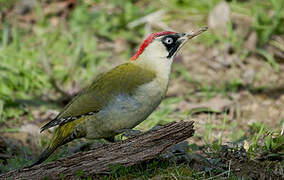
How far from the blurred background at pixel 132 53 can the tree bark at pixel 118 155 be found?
3.63 ft

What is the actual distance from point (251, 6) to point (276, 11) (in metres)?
0.82

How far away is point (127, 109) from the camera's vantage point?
3721mm

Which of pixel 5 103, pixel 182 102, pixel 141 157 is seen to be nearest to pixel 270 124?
pixel 182 102

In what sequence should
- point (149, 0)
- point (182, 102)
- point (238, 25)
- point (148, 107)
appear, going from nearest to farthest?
point (148, 107)
point (182, 102)
point (238, 25)
point (149, 0)

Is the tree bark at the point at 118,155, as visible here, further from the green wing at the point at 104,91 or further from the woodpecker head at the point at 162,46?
the woodpecker head at the point at 162,46

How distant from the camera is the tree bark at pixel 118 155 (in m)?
3.41

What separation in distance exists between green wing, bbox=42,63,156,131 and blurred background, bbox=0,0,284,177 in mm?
760

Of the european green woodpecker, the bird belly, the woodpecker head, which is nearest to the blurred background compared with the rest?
the european green woodpecker

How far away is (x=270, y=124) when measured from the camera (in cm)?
544

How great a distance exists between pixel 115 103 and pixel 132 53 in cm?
346

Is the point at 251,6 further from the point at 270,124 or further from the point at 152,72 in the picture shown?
the point at 152,72

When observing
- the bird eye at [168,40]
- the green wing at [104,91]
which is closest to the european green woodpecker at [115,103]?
the green wing at [104,91]

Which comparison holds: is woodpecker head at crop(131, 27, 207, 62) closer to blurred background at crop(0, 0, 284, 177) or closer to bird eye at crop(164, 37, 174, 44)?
bird eye at crop(164, 37, 174, 44)

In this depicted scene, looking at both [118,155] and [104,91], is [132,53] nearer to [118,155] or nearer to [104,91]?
[104,91]
